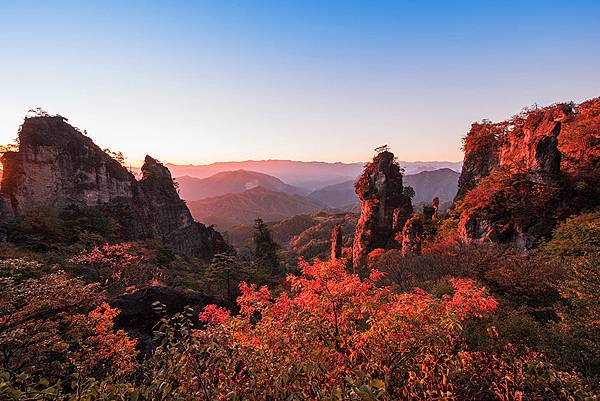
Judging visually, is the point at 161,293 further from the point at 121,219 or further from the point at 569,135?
the point at 569,135

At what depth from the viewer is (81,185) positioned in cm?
Answer: 3969

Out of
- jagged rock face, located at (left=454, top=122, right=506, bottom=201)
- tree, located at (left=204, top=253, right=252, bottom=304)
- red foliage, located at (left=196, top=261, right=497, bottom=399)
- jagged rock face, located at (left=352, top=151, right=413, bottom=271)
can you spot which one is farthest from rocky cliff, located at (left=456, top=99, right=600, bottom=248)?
tree, located at (left=204, top=253, right=252, bottom=304)

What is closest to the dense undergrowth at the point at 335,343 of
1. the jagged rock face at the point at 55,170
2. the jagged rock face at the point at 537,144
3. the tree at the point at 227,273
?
the jagged rock face at the point at 537,144

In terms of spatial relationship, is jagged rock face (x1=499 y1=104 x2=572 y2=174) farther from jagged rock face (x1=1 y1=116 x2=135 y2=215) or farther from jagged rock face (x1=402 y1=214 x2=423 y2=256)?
jagged rock face (x1=1 y1=116 x2=135 y2=215)

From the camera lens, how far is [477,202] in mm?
26250

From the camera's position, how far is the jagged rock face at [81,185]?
33.4 m

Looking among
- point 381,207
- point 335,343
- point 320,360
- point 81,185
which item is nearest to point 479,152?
point 381,207

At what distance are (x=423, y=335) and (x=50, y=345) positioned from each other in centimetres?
1192

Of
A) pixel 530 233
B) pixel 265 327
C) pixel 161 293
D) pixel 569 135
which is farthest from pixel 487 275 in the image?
pixel 569 135

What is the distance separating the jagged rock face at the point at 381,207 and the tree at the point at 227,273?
2102 cm

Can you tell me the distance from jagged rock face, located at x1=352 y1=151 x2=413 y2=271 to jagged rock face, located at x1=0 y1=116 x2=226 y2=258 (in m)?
39.4

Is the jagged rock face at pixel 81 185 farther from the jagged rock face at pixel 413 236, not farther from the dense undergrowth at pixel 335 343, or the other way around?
the jagged rock face at pixel 413 236

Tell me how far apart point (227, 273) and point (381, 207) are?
91.2 feet

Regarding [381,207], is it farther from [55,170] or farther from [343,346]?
[55,170]
